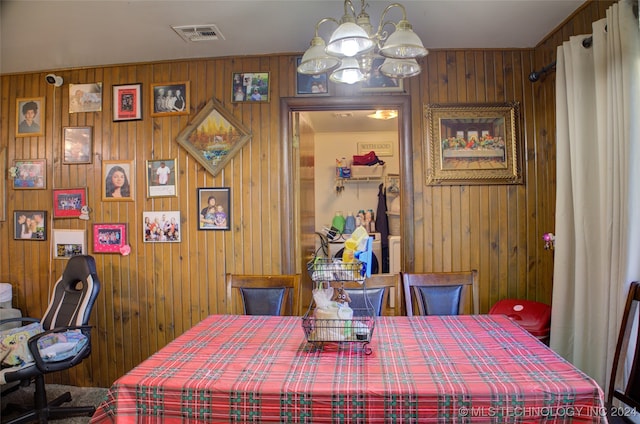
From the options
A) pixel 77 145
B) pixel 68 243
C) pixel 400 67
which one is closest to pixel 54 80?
pixel 77 145

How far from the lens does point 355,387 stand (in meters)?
1.08

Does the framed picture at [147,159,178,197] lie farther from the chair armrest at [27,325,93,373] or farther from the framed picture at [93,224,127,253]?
the chair armrest at [27,325,93,373]

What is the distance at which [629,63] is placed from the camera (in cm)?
165

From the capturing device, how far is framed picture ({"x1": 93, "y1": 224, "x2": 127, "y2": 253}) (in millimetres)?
2791

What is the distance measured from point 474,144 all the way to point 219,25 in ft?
5.96

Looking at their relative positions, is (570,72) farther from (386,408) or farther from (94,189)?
(94,189)

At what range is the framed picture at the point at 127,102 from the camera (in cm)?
279

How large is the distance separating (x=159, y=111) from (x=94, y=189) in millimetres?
771

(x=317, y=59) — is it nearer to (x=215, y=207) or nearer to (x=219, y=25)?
(x=219, y=25)

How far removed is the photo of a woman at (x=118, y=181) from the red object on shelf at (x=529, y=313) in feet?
8.74

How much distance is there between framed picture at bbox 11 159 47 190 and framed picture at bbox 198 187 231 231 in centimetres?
128

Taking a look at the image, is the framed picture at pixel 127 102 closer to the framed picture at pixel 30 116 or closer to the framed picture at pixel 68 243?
the framed picture at pixel 30 116

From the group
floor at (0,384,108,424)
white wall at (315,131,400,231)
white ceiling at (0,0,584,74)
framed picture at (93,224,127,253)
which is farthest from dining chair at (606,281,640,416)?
white wall at (315,131,400,231)

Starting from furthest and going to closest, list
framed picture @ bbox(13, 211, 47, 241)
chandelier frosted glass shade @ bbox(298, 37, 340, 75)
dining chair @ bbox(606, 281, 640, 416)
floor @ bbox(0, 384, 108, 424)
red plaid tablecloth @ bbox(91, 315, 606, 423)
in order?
1. framed picture @ bbox(13, 211, 47, 241)
2. floor @ bbox(0, 384, 108, 424)
3. chandelier frosted glass shade @ bbox(298, 37, 340, 75)
4. dining chair @ bbox(606, 281, 640, 416)
5. red plaid tablecloth @ bbox(91, 315, 606, 423)
